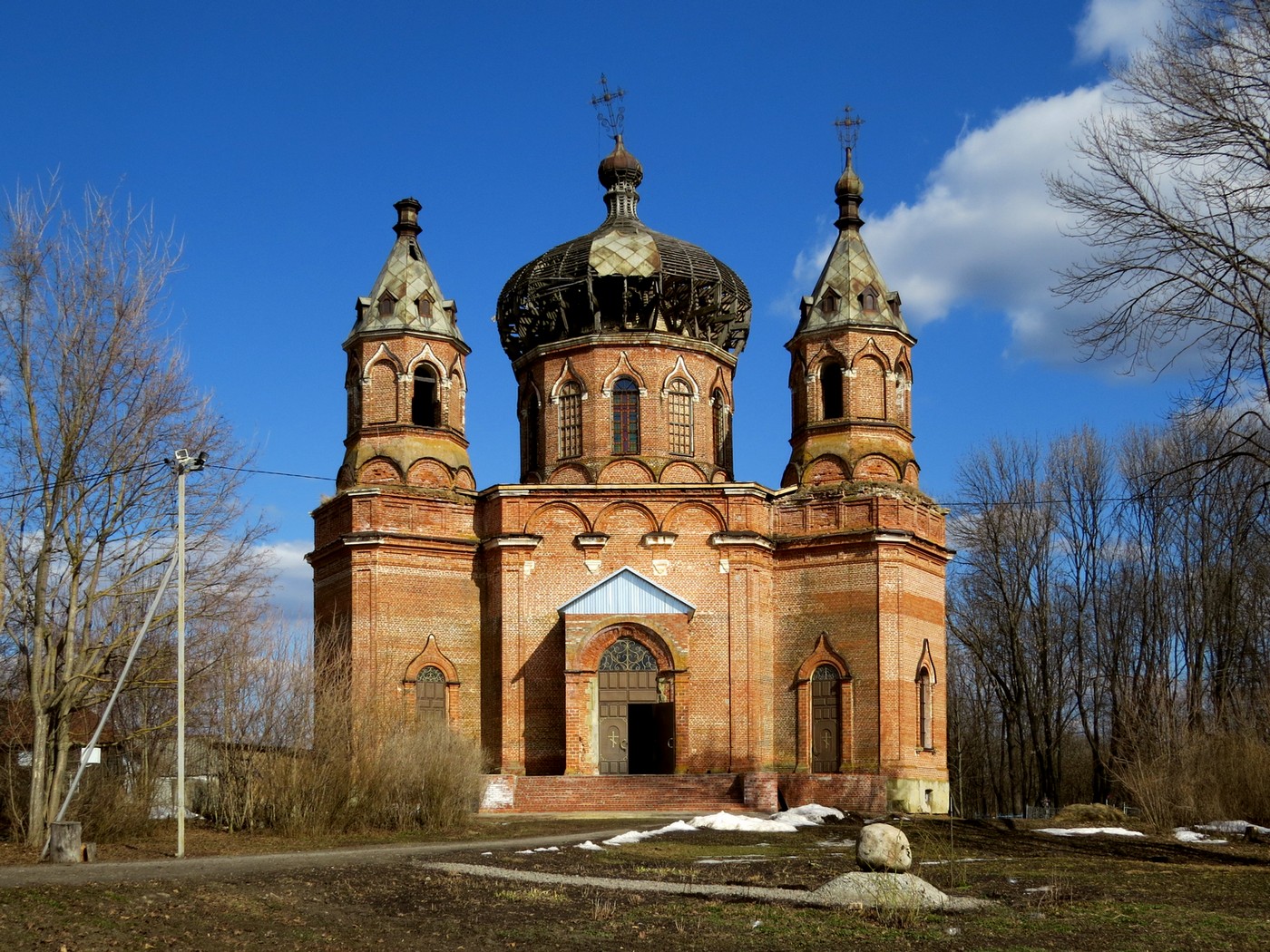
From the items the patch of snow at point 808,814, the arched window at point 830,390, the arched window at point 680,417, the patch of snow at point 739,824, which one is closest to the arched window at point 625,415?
the arched window at point 680,417

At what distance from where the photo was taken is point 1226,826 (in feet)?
81.1

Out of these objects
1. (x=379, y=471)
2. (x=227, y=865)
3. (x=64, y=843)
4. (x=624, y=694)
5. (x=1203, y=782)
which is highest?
(x=379, y=471)

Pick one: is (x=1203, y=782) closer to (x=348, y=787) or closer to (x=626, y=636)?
(x=626, y=636)

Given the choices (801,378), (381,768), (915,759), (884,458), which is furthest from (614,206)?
(381,768)

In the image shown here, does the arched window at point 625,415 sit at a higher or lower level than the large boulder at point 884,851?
higher

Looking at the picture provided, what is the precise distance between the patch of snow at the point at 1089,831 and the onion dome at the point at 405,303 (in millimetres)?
16291

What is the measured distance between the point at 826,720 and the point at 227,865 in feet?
53.0

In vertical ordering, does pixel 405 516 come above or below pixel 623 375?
below

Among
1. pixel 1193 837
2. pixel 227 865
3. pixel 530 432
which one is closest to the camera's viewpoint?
pixel 227 865

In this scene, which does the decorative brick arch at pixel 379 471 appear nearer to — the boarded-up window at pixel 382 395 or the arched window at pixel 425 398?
the boarded-up window at pixel 382 395

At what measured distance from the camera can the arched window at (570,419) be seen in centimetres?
3319

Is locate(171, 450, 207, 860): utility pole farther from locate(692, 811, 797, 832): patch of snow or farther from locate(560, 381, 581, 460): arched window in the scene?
locate(560, 381, 581, 460): arched window

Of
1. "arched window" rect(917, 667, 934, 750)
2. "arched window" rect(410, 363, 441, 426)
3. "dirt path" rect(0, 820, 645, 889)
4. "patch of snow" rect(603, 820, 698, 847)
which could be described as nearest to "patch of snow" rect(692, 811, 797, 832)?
"patch of snow" rect(603, 820, 698, 847)

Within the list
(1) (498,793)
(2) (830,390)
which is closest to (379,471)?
(1) (498,793)
